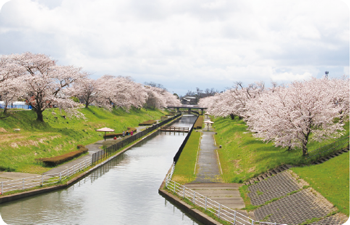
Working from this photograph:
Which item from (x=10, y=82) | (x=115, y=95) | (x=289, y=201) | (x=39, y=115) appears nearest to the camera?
(x=289, y=201)

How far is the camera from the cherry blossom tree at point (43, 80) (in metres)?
40.2

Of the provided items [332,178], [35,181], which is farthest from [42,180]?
[332,178]

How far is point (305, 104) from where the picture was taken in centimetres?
2597

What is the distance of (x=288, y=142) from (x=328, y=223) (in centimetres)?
1284

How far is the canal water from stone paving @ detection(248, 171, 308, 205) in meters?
5.18

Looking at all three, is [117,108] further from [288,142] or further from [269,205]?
[269,205]

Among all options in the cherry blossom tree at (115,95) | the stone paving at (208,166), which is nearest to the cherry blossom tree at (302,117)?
the stone paving at (208,166)

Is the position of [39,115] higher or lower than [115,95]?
lower

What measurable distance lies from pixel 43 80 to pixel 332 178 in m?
→ 36.6

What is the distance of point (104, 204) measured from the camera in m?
21.7

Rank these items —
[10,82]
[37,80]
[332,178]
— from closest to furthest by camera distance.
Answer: [332,178]
[10,82]
[37,80]

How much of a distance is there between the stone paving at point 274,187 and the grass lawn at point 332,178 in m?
0.75

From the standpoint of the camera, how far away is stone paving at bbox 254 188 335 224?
16.4 metres

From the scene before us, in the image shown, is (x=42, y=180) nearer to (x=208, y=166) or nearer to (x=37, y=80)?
(x=208, y=166)
